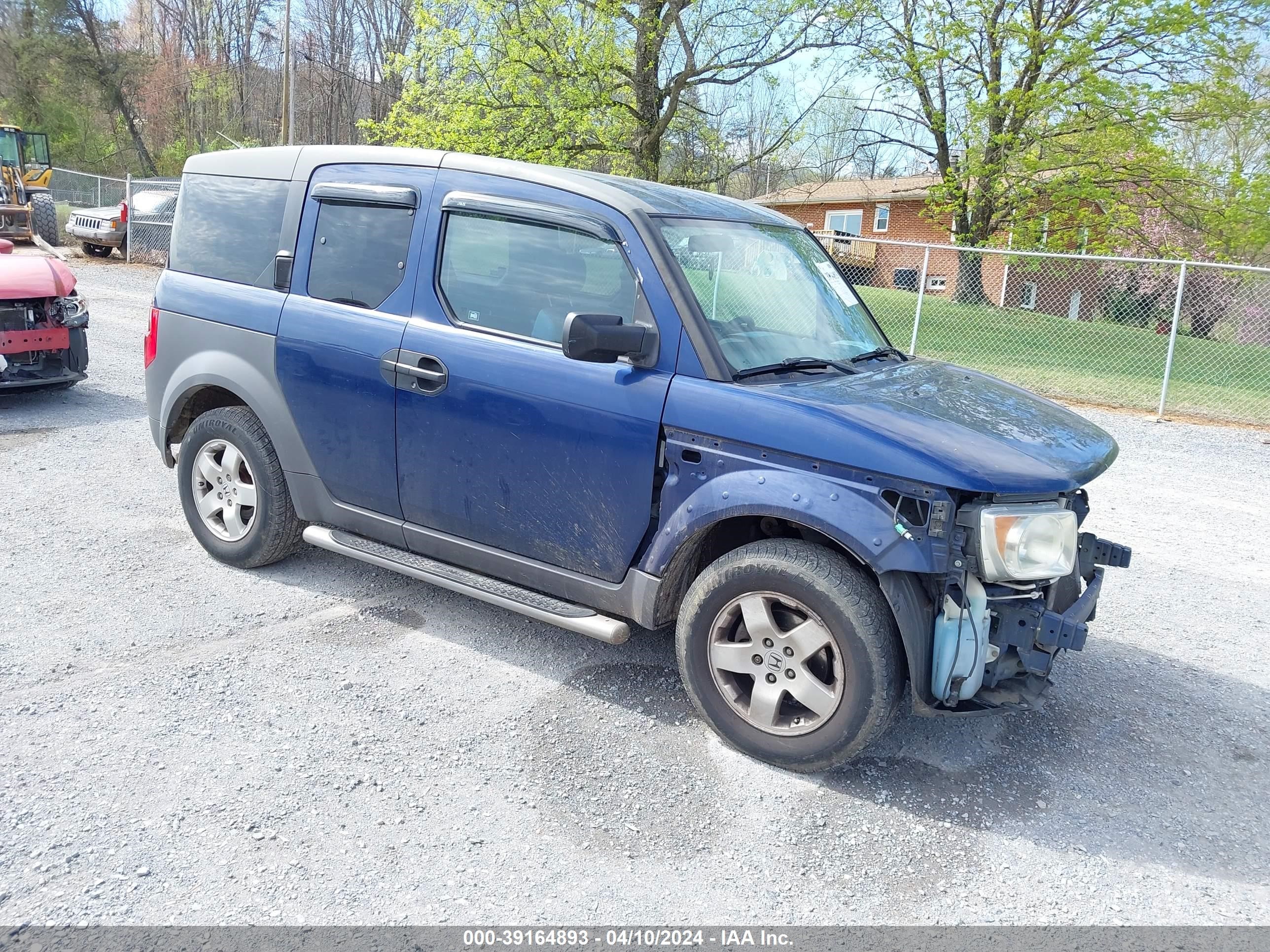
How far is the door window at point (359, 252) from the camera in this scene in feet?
14.3

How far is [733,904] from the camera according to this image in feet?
9.17

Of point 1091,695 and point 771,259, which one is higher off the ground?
point 771,259

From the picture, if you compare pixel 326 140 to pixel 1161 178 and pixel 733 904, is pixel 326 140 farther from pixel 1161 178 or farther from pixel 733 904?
pixel 733 904

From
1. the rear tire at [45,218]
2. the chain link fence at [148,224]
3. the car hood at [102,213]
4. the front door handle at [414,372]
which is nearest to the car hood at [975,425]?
the front door handle at [414,372]

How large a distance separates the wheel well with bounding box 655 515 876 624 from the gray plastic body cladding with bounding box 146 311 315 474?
1.89 metres

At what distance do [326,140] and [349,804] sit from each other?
57.1 meters

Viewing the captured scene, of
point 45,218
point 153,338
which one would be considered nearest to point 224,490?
point 153,338

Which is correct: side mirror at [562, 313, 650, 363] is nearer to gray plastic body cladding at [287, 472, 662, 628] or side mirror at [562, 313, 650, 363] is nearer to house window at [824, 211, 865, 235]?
gray plastic body cladding at [287, 472, 662, 628]

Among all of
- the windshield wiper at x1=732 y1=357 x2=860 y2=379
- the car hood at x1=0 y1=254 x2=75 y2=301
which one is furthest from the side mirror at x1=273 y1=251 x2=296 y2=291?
the car hood at x1=0 y1=254 x2=75 y2=301

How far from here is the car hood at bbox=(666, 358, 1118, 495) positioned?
125 inches

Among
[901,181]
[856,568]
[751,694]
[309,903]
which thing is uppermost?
[901,181]

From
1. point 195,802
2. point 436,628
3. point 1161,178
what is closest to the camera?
point 195,802

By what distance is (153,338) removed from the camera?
5172 mm

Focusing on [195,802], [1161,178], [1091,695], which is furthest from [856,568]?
[1161,178]
